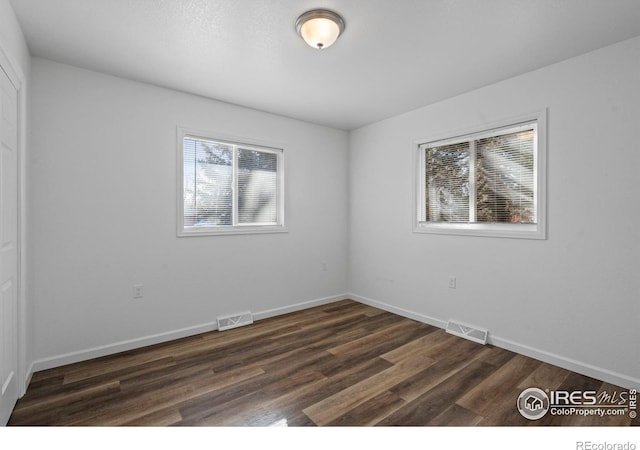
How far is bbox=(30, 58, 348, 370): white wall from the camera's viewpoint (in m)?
2.62

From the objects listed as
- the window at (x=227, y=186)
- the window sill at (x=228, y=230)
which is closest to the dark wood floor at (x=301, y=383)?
the window sill at (x=228, y=230)

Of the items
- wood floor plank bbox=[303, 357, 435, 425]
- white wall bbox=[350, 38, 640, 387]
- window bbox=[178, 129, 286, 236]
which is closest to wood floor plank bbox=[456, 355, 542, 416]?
white wall bbox=[350, 38, 640, 387]

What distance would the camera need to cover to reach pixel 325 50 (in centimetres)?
247

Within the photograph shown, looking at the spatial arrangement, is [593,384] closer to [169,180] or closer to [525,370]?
[525,370]

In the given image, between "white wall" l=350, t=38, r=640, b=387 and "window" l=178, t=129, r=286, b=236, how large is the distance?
1925 mm

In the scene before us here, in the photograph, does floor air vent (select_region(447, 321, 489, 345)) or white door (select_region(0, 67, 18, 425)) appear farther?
floor air vent (select_region(447, 321, 489, 345))

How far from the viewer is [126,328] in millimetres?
2975

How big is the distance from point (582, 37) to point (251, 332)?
388 cm

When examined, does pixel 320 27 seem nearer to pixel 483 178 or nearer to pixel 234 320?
pixel 483 178

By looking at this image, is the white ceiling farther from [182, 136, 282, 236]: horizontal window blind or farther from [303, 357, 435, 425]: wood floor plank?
[303, 357, 435, 425]: wood floor plank

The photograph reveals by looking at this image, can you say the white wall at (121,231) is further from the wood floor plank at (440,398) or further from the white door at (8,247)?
the wood floor plank at (440,398)

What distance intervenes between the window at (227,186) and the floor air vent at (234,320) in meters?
0.99
